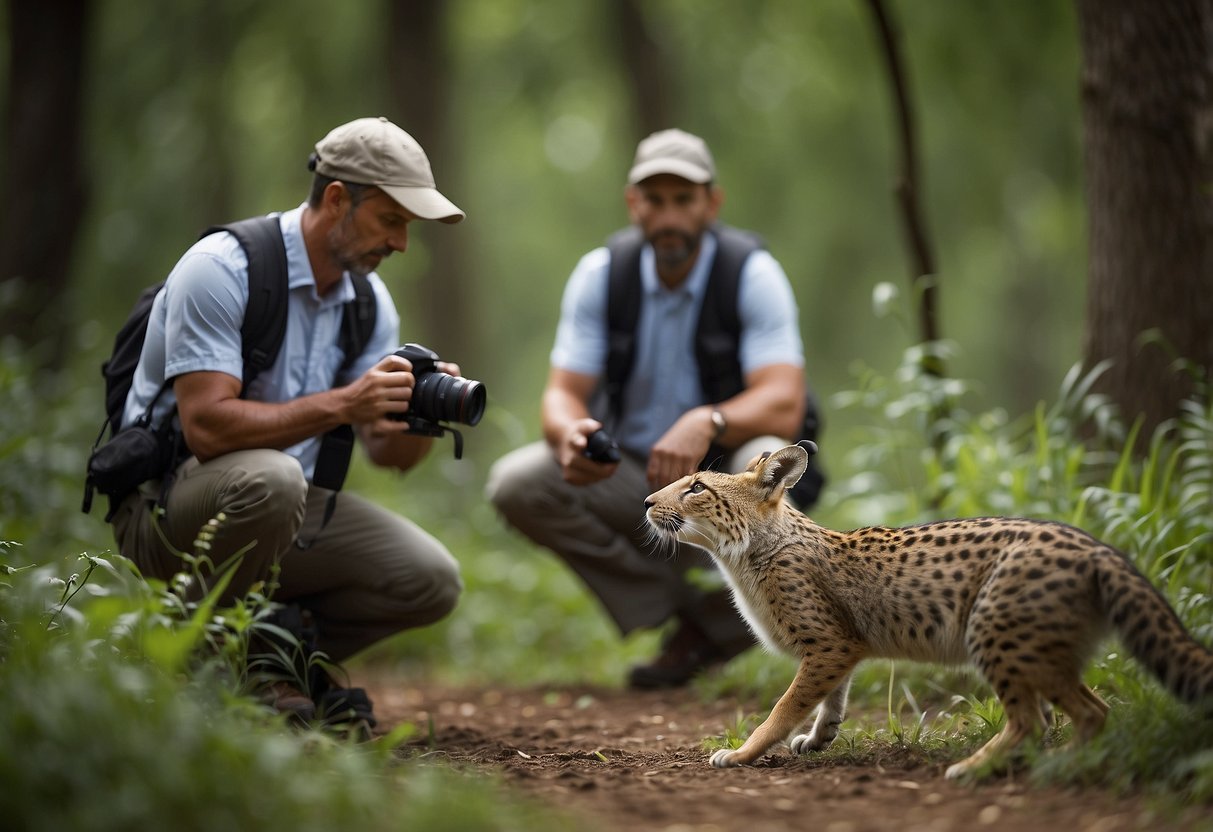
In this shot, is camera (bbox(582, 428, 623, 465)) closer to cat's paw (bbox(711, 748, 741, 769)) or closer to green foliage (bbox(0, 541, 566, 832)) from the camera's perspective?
cat's paw (bbox(711, 748, 741, 769))

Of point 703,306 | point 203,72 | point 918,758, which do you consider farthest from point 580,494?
point 203,72

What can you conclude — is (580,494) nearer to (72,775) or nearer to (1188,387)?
(1188,387)

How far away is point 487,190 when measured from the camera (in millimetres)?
22906

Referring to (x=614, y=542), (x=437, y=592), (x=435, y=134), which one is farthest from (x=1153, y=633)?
(x=435, y=134)

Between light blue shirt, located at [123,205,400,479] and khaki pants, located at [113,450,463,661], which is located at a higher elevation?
light blue shirt, located at [123,205,400,479]

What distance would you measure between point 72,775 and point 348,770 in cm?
62

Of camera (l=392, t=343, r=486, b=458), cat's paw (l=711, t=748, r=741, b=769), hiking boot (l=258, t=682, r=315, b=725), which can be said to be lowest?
hiking boot (l=258, t=682, r=315, b=725)

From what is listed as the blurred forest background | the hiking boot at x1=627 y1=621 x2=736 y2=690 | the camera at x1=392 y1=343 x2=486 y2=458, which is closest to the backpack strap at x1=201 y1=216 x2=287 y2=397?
the camera at x1=392 y1=343 x2=486 y2=458

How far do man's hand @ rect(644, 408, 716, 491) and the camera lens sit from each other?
105 cm

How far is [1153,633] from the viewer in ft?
11.3

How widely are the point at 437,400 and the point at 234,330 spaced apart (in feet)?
2.82

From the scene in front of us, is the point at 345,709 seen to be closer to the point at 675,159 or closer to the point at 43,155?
the point at 675,159

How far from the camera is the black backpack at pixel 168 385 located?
4.76 m

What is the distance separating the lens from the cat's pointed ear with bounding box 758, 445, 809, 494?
4.55 metres
